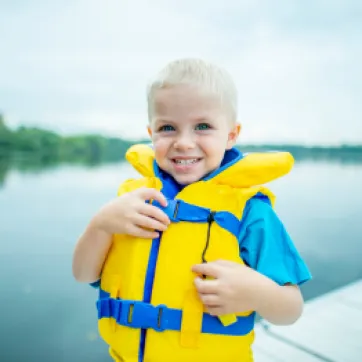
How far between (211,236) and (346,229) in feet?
23.7

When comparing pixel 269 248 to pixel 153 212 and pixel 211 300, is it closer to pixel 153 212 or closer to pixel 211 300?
pixel 211 300

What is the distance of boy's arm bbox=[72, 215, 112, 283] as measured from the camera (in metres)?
1.24

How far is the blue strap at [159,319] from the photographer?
1149 mm

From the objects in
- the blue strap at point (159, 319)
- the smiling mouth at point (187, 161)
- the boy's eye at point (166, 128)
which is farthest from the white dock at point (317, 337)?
the boy's eye at point (166, 128)

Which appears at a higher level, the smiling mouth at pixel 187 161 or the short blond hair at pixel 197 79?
the short blond hair at pixel 197 79

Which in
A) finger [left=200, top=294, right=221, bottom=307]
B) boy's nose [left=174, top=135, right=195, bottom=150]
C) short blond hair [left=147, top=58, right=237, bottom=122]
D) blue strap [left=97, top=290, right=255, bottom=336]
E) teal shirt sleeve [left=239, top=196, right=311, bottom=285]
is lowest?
blue strap [left=97, top=290, right=255, bottom=336]

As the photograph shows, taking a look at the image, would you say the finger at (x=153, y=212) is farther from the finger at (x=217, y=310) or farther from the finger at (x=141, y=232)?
the finger at (x=217, y=310)

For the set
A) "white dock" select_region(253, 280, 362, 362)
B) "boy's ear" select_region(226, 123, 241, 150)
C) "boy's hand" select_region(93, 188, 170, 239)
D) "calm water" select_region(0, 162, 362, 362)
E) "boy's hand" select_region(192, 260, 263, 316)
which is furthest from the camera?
"calm water" select_region(0, 162, 362, 362)

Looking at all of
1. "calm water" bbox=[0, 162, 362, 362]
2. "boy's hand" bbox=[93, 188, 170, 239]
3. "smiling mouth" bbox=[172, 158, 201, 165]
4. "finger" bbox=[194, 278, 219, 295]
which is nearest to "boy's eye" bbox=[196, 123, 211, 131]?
"smiling mouth" bbox=[172, 158, 201, 165]

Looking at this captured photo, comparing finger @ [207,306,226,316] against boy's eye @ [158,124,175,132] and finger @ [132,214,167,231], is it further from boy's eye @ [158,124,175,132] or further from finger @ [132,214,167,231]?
boy's eye @ [158,124,175,132]

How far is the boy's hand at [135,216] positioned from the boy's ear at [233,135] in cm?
33

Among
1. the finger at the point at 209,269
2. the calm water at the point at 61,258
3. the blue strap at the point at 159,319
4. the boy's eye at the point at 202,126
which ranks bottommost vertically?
the calm water at the point at 61,258

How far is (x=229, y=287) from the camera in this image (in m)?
1.08

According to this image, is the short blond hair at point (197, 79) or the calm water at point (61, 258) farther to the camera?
the calm water at point (61, 258)
